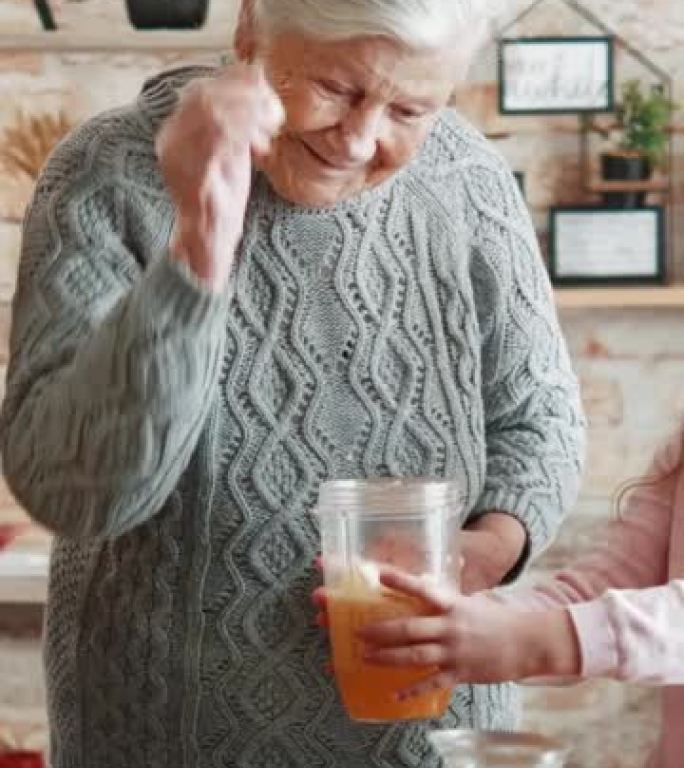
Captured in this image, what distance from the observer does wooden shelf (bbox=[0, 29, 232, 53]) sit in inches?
140

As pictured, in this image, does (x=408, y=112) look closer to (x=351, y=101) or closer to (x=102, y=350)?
(x=351, y=101)

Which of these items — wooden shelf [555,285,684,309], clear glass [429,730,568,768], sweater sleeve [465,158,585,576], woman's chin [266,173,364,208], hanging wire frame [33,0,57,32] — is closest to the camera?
clear glass [429,730,568,768]

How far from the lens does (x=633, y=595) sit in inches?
65.2

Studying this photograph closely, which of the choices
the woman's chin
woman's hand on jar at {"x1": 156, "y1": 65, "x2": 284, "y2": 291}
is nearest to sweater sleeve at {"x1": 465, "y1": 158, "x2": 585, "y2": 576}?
the woman's chin

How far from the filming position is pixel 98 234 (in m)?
1.65

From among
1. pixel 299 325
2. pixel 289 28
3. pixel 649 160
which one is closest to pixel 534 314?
pixel 299 325

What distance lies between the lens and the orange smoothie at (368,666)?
148 centimetres

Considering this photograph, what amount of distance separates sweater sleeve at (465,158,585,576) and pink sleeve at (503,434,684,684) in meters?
0.10

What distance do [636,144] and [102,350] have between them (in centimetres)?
221

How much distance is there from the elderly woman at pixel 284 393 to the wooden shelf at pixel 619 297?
158 centimetres

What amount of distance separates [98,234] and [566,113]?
2.07 m

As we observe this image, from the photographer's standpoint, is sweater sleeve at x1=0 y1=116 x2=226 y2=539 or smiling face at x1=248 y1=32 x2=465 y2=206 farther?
smiling face at x1=248 y1=32 x2=465 y2=206

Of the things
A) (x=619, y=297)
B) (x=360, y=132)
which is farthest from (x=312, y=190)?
(x=619, y=297)

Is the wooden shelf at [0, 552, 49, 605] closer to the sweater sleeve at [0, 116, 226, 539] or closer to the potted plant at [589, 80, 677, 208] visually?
the potted plant at [589, 80, 677, 208]
